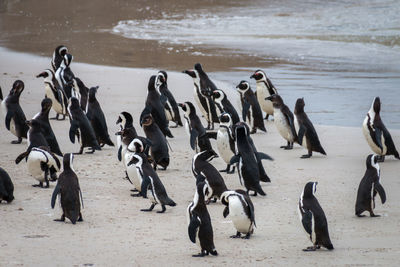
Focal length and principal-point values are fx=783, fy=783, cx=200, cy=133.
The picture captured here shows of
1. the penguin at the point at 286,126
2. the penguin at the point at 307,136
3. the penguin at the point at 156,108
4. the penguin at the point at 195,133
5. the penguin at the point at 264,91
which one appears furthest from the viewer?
the penguin at the point at 264,91

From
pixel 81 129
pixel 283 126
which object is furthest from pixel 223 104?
pixel 81 129

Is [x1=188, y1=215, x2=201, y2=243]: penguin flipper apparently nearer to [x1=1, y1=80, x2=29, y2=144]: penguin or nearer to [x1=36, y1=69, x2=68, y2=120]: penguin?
[x1=1, y1=80, x2=29, y2=144]: penguin

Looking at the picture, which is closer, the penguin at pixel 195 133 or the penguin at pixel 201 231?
the penguin at pixel 201 231

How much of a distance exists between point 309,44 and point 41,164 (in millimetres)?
16380

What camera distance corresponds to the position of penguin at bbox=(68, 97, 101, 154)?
961 cm

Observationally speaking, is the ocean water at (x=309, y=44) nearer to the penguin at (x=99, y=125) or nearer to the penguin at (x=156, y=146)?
the penguin at (x=99, y=125)

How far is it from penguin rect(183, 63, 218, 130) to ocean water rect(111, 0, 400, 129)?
162 centimetres

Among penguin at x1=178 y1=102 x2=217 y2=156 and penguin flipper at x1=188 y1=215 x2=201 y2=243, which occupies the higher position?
penguin at x1=178 y1=102 x2=217 y2=156

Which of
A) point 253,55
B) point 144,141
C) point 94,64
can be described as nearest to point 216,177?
point 144,141

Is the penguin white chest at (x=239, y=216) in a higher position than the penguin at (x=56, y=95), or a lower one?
lower

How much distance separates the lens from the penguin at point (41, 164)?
7715mm

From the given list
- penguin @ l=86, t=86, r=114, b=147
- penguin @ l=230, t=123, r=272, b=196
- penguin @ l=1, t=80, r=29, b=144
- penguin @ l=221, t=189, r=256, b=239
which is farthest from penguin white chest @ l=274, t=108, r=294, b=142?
penguin @ l=221, t=189, r=256, b=239

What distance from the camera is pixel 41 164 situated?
7.74m

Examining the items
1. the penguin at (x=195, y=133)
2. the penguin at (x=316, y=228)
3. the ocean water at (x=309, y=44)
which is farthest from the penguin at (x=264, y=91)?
the penguin at (x=316, y=228)
